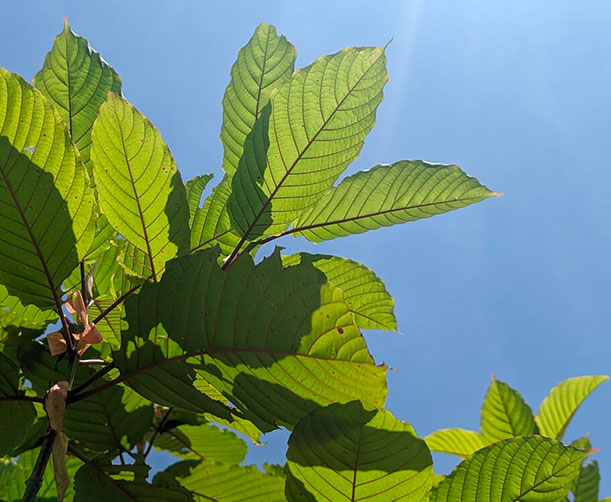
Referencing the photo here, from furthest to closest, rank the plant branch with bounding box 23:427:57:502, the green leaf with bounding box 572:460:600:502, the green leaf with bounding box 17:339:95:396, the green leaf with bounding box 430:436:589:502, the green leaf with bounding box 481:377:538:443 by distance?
the green leaf with bounding box 481:377:538:443, the green leaf with bounding box 572:460:600:502, the green leaf with bounding box 17:339:95:396, the green leaf with bounding box 430:436:589:502, the plant branch with bounding box 23:427:57:502

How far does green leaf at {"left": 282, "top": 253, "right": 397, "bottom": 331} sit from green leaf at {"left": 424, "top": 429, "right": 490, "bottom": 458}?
0.61 metres

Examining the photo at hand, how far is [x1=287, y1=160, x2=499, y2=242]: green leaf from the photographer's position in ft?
3.16

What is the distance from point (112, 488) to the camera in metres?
0.85

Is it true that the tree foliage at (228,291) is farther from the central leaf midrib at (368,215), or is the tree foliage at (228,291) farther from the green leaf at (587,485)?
the green leaf at (587,485)

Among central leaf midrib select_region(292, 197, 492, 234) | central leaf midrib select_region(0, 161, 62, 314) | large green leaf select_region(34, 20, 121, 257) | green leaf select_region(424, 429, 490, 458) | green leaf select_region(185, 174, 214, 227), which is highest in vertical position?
large green leaf select_region(34, 20, 121, 257)

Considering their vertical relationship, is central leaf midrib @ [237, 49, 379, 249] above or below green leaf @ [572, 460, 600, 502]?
above

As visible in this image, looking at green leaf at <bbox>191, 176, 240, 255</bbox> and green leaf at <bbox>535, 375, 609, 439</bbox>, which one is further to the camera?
green leaf at <bbox>535, 375, 609, 439</bbox>

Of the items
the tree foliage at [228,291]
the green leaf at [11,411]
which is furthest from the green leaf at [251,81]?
the green leaf at [11,411]

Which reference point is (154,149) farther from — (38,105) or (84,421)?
(84,421)

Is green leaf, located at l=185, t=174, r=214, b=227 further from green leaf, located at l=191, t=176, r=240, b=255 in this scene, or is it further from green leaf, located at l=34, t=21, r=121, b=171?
green leaf, located at l=34, t=21, r=121, b=171

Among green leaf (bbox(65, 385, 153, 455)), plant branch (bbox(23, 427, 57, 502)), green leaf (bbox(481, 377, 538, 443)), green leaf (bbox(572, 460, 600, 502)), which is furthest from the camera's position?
green leaf (bbox(481, 377, 538, 443))

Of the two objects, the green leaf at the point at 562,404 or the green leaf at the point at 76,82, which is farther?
the green leaf at the point at 562,404

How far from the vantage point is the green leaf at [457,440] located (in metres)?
1.57

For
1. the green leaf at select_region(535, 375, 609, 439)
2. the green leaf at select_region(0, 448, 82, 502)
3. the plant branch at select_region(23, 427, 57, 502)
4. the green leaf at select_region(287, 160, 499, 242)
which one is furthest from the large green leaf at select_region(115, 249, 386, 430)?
the green leaf at select_region(535, 375, 609, 439)
